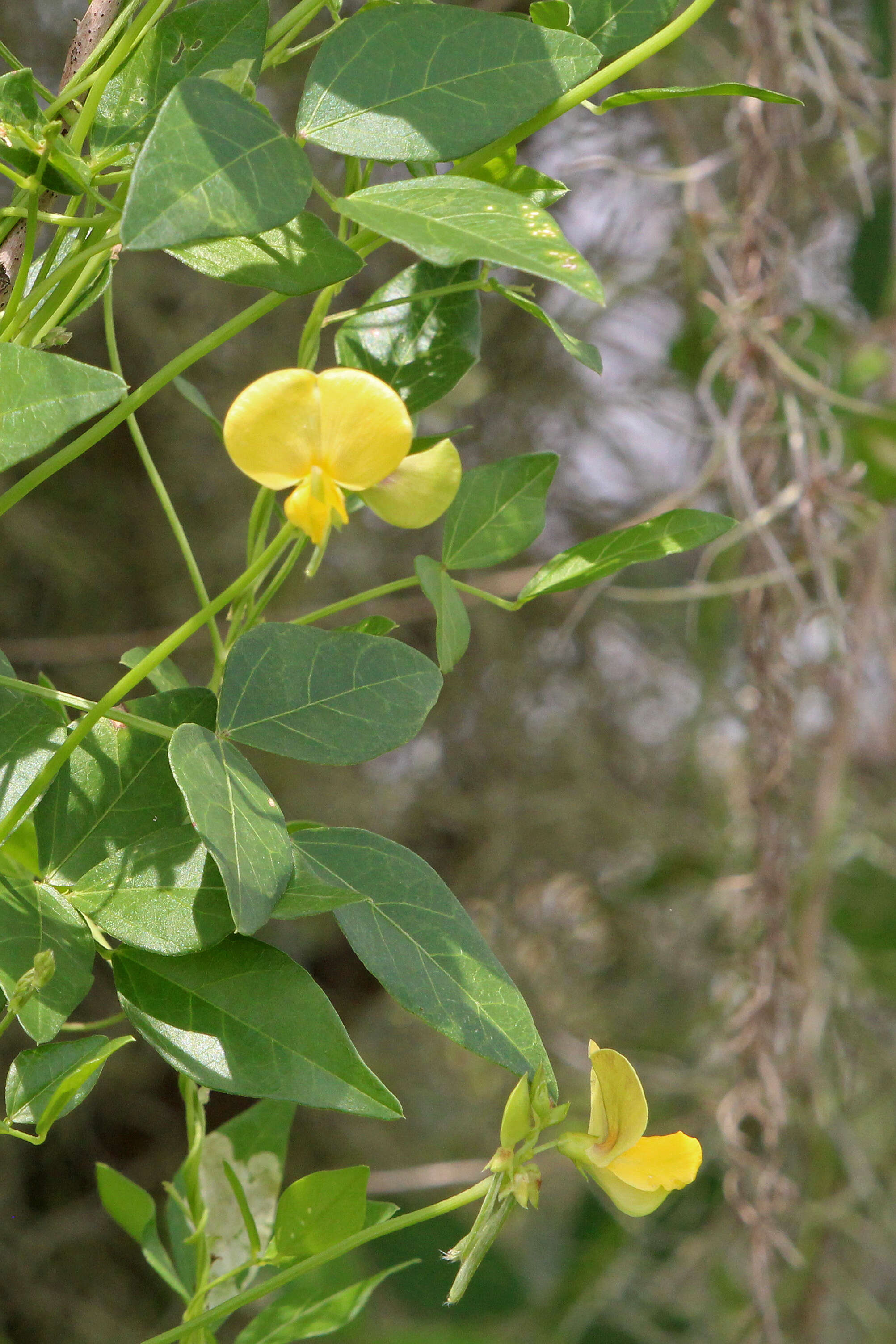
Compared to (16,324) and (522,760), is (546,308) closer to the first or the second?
(522,760)

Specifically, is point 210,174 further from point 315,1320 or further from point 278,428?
point 315,1320

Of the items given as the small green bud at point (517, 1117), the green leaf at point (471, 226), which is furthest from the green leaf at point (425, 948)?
the green leaf at point (471, 226)

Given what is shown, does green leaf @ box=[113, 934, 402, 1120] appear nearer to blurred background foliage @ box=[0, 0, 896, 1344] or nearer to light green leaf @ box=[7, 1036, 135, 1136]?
light green leaf @ box=[7, 1036, 135, 1136]

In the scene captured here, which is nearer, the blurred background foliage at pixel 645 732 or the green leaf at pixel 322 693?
the green leaf at pixel 322 693

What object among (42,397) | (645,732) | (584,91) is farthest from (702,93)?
(645,732)

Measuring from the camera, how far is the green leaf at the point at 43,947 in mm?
200

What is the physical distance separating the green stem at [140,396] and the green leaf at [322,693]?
1.9 inches

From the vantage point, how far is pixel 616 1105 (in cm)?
23

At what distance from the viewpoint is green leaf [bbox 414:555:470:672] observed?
0.75 ft

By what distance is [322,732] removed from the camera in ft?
0.72

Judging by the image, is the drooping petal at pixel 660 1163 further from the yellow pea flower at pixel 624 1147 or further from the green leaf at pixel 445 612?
the green leaf at pixel 445 612

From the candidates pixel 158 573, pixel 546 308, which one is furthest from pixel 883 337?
pixel 158 573

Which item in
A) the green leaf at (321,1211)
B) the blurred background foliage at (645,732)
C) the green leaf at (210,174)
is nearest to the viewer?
the green leaf at (210,174)

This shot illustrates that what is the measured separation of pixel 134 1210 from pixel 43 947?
127 mm
